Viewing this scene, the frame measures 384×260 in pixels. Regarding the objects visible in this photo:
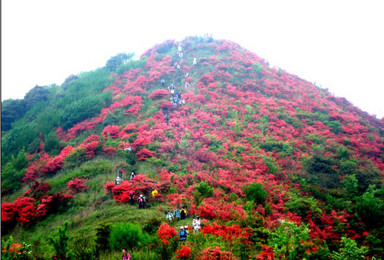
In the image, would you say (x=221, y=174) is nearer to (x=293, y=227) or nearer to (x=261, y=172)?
(x=261, y=172)

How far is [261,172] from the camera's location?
17250mm

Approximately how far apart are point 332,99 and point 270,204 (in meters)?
26.3

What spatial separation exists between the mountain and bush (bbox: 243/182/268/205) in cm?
7

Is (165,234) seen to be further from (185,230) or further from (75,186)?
(75,186)

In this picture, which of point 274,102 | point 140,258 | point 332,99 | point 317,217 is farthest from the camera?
point 332,99

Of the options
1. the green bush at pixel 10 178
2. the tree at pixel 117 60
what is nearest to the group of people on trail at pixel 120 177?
the green bush at pixel 10 178

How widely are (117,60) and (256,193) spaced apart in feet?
136

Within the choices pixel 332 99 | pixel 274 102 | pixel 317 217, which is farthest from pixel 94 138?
pixel 332 99

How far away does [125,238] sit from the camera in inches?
376

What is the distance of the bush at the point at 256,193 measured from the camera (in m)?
13.9

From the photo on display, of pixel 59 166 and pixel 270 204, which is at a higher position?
pixel 270 204

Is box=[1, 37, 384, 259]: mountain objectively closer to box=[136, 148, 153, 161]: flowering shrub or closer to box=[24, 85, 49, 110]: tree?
box=[136, 148, 153, 161]: flowering shrub

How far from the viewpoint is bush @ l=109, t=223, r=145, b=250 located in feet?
30.9

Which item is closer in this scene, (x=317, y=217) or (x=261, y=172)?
(x=317, y=217)
